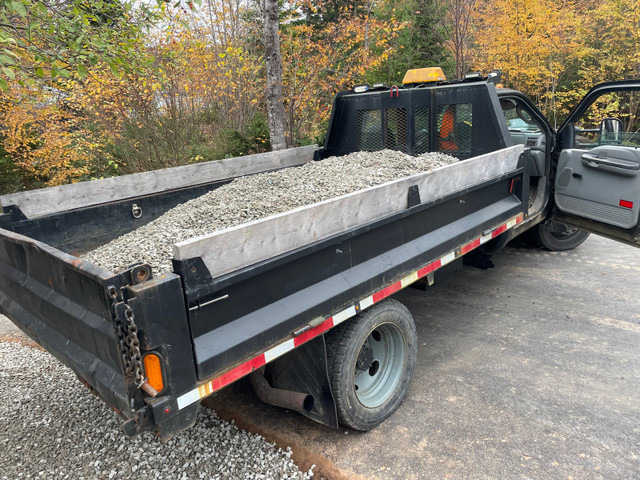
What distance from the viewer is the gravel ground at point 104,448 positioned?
8.82ft

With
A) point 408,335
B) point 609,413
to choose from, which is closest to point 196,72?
point 408,335

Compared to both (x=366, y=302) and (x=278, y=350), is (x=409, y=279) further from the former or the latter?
(x=278, y=350)

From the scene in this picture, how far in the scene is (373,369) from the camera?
3.35 m

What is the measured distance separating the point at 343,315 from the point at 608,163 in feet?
10.6

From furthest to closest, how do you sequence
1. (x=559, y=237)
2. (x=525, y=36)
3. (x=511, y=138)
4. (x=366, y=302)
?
(x=525, y=36) < (x=559, y=237) < (x=511, y=138) < (x=366, y=302)

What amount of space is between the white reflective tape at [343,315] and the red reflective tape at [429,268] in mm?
758

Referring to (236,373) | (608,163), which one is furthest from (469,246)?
(236,373)

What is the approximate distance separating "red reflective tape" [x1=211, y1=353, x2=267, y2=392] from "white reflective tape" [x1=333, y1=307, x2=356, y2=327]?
20.3 inches

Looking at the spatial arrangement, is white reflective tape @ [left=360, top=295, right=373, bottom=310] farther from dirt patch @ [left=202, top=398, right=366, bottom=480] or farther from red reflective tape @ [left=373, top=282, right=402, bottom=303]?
dirt patch @ [left=202, top=398, right=366, bottom=480]

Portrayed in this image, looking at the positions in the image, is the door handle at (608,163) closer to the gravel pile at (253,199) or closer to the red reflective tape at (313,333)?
the gravel pile at (253,199)

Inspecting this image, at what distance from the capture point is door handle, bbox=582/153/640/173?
411 centimetres

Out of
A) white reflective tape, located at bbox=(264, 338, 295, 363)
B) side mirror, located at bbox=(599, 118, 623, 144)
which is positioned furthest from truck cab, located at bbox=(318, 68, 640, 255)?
white reflective tape, located at bbox=(264, 338, 295, 363)

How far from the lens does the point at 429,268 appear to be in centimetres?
336

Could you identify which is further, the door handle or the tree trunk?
the tree trunk
